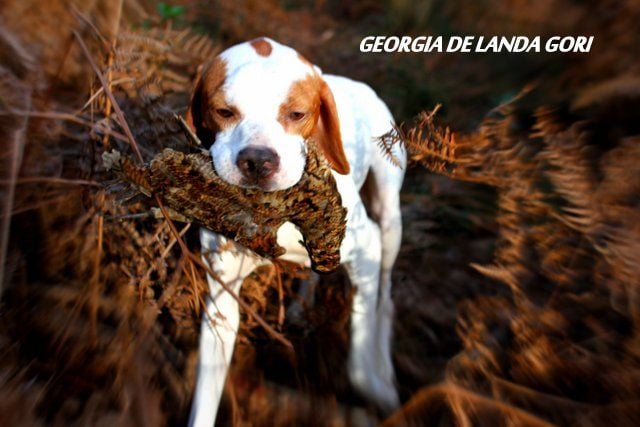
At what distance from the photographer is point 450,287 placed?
129 inches

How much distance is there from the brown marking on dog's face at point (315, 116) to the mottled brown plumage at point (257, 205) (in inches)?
8.5

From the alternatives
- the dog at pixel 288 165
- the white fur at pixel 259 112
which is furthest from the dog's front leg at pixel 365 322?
the white fur at pixel 259 112

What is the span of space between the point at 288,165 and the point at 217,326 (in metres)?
0.85

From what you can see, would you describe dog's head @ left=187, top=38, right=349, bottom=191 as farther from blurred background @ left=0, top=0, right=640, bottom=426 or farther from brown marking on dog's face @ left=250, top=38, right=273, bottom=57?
blurred background @ left=0, top=0, right=640, bottom=426

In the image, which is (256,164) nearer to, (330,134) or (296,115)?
(296,115)

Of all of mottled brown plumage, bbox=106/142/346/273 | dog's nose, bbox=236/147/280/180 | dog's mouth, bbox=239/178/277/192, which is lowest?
mottled brown plumage, bbox=106/142/346/273

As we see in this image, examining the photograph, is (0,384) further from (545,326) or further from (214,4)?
(214,4)

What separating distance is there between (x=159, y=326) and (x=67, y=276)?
1.58 feet

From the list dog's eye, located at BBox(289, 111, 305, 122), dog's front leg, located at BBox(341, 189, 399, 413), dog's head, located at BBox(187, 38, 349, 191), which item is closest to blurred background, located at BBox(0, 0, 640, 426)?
dog's front leg, located at BBox(341, 189, 399, 413)

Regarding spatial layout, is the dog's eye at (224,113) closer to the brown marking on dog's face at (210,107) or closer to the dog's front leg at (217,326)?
the brown marking on dog's face at (210,107)

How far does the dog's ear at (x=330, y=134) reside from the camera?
2.20 m

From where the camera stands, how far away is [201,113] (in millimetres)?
2146

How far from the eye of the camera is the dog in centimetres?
186

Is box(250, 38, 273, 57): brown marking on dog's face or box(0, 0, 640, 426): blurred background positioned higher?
box(250, 38, 273, 57): brown marking on dog's face
